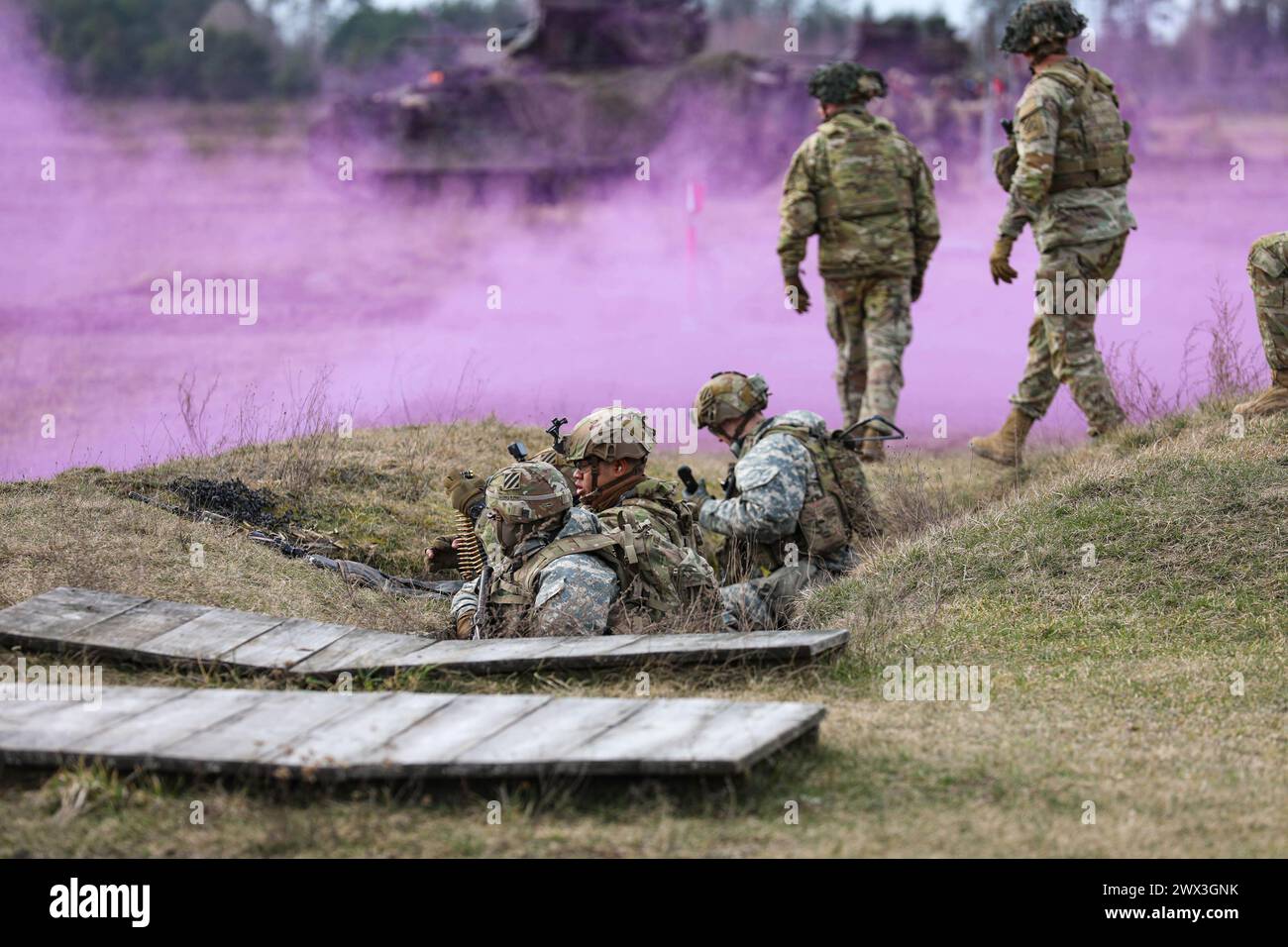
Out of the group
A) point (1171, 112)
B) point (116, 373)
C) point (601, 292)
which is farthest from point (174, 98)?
point (1171, 112)

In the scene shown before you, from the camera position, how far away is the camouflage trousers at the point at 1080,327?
8305 millimetres

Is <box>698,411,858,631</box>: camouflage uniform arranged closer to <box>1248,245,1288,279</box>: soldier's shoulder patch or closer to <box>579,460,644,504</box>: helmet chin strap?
<box>579,460,644,504</box>: helmet chin strap

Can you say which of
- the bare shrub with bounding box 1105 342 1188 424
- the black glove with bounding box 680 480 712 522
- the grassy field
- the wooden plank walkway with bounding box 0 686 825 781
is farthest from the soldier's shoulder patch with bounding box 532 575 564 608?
the bare shrub with bounding box 1105 342 1188 424

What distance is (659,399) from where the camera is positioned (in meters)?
13.5

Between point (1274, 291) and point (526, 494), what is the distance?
3907mm

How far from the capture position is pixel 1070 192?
27.3ft

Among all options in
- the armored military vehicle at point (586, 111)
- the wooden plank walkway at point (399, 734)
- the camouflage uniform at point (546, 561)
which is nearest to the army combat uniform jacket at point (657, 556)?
the camouflage uniform at point (546, 561)

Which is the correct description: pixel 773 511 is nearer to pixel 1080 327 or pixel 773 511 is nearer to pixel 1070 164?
pixel 1080 327

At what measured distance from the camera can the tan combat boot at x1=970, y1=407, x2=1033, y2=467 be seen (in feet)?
28.4

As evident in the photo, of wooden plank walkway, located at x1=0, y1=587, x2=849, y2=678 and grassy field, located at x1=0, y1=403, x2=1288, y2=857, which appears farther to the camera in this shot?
wooden plank walkway, located at x1=0, y1=587, x2=849, y2=678

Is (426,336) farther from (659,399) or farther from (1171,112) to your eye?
(1171,112)

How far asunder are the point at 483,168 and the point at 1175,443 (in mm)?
15145

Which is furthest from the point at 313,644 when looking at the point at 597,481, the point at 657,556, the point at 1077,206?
the point at 1077,206

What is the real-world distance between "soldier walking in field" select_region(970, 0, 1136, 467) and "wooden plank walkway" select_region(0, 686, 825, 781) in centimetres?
460
